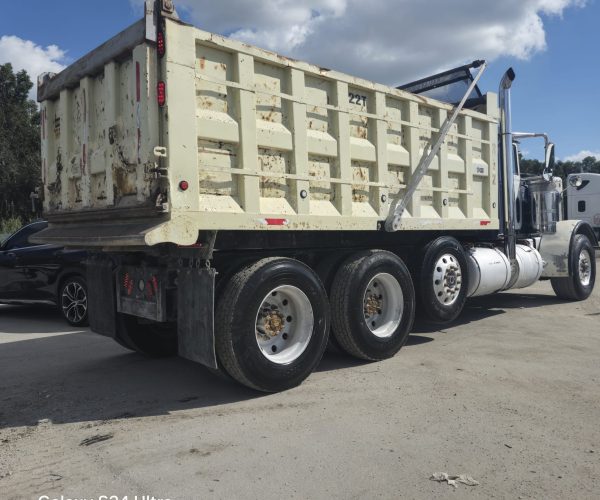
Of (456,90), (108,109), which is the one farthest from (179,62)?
(456,90)

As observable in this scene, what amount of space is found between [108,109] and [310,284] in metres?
2.26

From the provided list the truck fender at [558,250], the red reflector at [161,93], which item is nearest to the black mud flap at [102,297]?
the red reflector at [161,93]

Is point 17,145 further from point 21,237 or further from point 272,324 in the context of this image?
point 272,324

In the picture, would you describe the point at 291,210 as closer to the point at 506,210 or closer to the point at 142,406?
the point at 142,406

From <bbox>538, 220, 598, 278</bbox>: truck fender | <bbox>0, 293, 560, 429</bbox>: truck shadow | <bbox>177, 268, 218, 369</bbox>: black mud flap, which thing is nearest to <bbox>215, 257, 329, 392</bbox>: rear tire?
<bbox>177, 268, 218, 369</bbox>: black mud flap

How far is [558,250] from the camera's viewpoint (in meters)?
9.00

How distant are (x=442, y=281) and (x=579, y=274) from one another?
13.7 ft

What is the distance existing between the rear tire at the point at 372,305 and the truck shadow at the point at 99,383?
1.01ft

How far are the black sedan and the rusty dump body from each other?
9.23 feet

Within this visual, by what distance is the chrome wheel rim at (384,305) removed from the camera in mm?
5559

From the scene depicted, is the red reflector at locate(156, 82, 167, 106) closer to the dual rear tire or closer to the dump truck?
the dump truck

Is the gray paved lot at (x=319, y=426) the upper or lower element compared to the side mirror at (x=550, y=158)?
lower

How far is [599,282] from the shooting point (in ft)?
38.6

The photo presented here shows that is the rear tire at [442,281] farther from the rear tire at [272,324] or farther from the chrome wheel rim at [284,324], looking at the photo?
the chrome wheel rim at [284,324]
